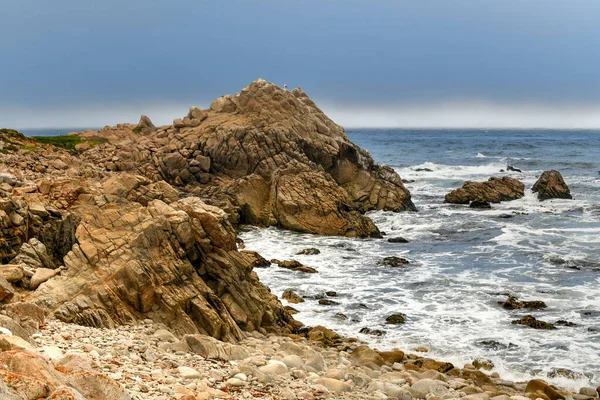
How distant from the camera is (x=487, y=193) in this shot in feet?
196

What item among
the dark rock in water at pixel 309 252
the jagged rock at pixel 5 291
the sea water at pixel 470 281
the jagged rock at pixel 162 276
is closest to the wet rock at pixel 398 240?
the sea water at pixel 470 281

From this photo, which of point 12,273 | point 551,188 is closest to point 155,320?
point 12,273

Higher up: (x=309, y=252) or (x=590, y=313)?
(x=309, y=252)

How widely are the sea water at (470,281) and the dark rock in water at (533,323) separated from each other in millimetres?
362

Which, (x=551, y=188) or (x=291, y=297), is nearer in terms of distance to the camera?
(x=291, y=297)

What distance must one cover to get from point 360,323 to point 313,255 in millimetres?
12549

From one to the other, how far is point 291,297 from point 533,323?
10.8 m

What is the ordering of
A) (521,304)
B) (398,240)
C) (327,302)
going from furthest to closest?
(398,240)
(327,302)
(521,304)

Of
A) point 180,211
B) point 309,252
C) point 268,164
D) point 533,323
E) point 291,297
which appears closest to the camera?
point 180,211

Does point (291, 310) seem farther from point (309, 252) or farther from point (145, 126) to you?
point (145, 126)

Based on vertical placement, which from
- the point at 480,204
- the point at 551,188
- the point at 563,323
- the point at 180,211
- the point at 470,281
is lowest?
the point at 563,323

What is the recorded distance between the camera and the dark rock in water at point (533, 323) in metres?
24.6

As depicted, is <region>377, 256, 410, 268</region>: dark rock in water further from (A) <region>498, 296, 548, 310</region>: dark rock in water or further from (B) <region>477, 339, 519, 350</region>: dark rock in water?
(B) <region>477, 339, 519, 350</region>: dark rock in water

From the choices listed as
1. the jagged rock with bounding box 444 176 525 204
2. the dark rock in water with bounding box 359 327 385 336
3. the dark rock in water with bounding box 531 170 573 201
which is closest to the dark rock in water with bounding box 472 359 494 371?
the dark rock in water with bounding box 359 327 385 336
